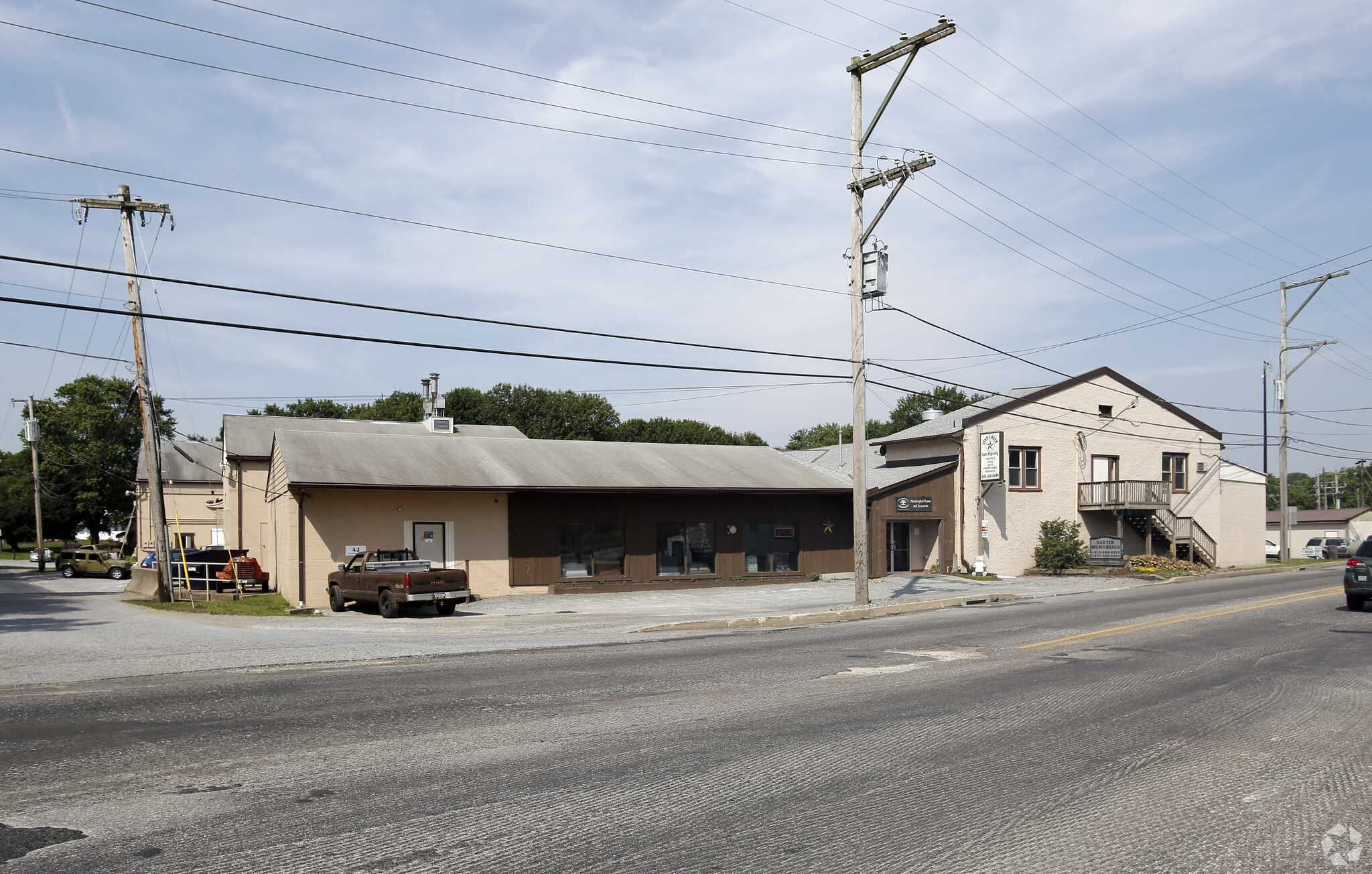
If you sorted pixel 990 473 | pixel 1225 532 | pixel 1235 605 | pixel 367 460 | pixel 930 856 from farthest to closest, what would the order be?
pixel 1225 532 < pixel 990 473 < pixel 367 460 < pixel 1235 605 < pixel 930 856

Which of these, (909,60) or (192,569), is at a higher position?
(909,60)

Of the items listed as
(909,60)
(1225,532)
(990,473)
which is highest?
(909,60)

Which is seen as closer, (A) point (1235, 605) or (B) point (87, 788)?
(B) point (87, 788)

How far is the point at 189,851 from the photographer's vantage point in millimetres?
5199

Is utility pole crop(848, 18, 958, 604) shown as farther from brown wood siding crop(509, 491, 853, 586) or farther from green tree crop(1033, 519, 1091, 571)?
green tree crop(1033, 519, 1091, 571)

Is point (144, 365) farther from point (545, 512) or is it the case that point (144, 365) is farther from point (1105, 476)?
point (1105, 476)

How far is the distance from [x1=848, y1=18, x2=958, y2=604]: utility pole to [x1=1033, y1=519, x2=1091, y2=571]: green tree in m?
17.7

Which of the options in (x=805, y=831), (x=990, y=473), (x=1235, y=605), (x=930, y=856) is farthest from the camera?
(x=990, y=473)

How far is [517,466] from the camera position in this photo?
30.7 meters

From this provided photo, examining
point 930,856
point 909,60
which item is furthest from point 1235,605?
point 930,856

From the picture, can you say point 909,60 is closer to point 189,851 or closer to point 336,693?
point 336,693

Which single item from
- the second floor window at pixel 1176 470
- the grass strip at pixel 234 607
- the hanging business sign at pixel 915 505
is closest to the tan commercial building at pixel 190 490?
the grass strip at pixel 234 607

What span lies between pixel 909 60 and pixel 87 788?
21.5 metres

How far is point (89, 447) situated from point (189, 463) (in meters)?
20.9
